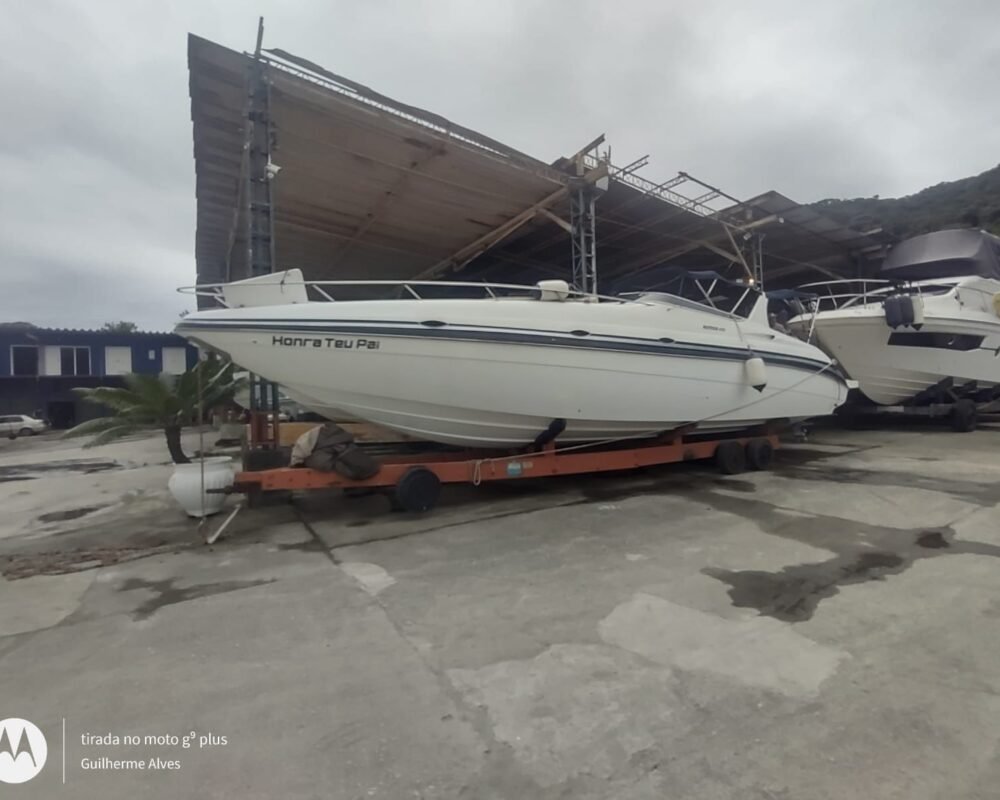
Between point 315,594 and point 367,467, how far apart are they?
1.56m

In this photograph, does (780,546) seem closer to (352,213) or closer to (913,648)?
(913,648)

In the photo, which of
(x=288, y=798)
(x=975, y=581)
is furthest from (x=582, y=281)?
(x=288, y=798)

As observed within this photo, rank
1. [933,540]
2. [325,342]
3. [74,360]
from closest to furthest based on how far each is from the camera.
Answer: [933,540] < [325,342] < [74,360]

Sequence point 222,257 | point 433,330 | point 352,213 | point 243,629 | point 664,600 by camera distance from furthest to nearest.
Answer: point 222,257 → point 352,213 → point 433,330 → point 664,600 → point 243,629

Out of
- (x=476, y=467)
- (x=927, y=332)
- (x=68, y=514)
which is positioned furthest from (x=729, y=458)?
(x=68, y=514)

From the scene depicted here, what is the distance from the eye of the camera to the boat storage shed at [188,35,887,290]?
6762 mm

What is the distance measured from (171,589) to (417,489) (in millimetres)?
2049

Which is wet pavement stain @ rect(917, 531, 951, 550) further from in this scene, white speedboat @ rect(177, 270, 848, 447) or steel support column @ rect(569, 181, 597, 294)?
steel support column @ rect(569, 181, 597, 294)

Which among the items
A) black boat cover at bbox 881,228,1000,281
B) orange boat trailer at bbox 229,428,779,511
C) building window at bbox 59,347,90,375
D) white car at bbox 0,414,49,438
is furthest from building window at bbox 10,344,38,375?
black boat cover at bbox 881,228,1000,281

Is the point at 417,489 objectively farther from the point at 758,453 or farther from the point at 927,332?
the point at 927,332

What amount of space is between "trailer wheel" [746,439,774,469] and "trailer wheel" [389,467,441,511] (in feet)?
13.7

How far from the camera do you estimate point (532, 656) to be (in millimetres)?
2361

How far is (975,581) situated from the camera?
308 cm

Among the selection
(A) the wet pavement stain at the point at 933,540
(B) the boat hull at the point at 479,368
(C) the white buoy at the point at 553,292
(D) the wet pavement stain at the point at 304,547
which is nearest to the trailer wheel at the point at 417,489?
(B) the boat hull at the point at 479,368
